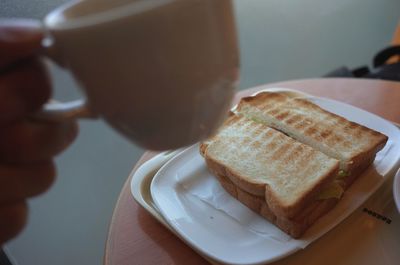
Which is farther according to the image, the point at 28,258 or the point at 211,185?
the point at 28,258

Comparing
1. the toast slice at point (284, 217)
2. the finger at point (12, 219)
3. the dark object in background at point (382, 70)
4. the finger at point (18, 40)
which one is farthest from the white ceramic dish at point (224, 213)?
the dark object in background at point (382, 70)

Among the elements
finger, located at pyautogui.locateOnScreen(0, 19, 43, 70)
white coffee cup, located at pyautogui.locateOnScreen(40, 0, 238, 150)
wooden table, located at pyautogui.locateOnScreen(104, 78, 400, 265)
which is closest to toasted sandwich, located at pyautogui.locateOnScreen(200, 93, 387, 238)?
wooden table, located at pyautogui.locateOnScreen(104, 78, 400, 265)

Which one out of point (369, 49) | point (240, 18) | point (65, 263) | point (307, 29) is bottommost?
point (65, 263)

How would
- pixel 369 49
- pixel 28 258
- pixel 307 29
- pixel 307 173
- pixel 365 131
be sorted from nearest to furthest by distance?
pixel 307 173 → pixel 365 131 → pixel 28 258 → pixel 307 29 → pixel 369 49

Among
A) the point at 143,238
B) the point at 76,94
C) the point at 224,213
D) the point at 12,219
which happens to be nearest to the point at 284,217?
the point at 224,213

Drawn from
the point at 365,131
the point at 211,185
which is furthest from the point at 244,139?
the point at 365,131

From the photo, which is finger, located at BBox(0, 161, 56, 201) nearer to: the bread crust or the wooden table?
the wooden table

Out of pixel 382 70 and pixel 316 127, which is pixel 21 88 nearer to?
pixel 316 127

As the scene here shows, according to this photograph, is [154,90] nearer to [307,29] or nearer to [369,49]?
[307,29]
